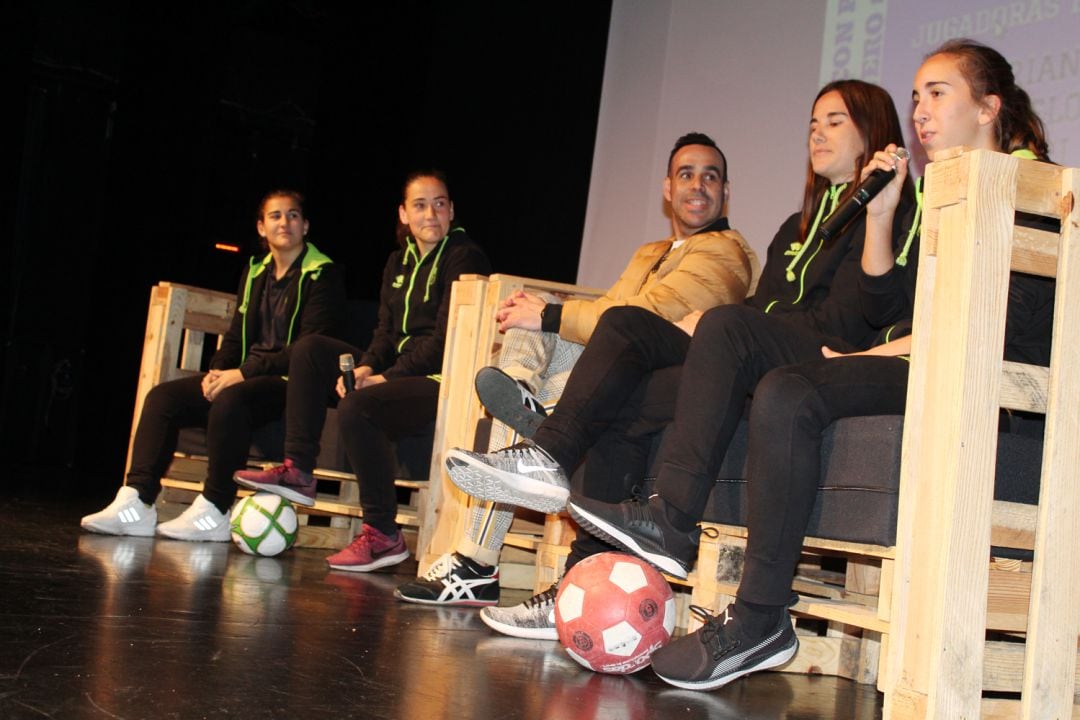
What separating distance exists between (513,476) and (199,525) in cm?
195

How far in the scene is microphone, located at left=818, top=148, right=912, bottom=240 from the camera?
1975 millimetres

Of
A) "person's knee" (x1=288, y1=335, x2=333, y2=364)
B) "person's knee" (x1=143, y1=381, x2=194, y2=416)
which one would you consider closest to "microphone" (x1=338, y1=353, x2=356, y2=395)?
"person's knee" (x1=288, y1=335, x2=333, y2=364)

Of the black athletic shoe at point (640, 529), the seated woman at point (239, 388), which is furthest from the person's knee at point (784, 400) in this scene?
the seated woman at point (239, 388)

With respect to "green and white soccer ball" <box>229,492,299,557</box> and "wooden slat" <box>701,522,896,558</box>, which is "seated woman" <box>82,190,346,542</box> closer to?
"green and white soccer ball" <box>229,492,299,557</box>

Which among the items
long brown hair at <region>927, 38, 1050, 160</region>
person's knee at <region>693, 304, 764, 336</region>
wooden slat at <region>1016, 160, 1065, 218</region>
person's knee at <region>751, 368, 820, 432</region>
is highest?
long brown hair at <region>927, 38, 1050, 160</region>

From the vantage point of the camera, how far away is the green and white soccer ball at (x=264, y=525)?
336 centimetres

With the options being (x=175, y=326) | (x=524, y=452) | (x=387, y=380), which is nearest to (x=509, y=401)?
(x=524, y=452)

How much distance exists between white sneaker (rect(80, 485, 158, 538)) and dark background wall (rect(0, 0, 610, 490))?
205 cm

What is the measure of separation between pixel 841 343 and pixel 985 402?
20.2 inches

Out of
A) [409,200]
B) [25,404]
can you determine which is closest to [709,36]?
[409,200]

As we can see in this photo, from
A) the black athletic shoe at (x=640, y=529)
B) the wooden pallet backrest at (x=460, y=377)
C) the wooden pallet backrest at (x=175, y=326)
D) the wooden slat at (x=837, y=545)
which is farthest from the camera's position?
the wooden pallet backrest at (x=175, y=326)

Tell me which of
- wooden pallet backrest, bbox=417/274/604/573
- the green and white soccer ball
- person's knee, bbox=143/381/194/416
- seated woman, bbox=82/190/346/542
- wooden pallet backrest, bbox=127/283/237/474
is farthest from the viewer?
wooden pallet backrest, bbox=127/283/237/474

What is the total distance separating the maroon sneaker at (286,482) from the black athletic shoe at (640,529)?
1.68 meters

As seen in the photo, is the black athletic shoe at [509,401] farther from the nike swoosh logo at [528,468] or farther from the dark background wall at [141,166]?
the dark background wall at [141,166]
